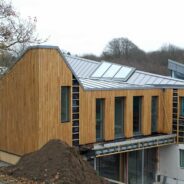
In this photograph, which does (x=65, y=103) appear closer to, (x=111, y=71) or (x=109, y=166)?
(x=109, y=166)

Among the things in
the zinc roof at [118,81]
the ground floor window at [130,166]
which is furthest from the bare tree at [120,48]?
the ground floor window at [130,166]

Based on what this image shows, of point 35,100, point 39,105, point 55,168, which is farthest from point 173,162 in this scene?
point 55,168

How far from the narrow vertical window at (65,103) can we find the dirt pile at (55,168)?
2990 millimetres

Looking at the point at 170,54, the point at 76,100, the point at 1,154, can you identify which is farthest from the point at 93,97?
the point at 170,54

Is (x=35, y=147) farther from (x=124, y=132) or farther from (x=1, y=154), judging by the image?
(x=124, y=132)

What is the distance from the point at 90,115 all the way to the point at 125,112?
9.43ft

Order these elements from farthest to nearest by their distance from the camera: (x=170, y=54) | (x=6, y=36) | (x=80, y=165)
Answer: (x=170, y=54)
(x=6, y=36)
(x=80, y=165)

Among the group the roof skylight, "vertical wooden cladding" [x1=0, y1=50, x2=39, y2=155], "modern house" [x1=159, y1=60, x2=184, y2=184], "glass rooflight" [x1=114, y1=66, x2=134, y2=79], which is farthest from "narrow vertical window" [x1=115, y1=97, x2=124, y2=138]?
"vertical wooden cladding" [x1=0, y1=50, x2=39, y2=155]

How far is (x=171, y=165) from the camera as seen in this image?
82.0 ft

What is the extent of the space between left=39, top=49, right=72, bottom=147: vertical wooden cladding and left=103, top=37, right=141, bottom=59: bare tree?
66.8 m

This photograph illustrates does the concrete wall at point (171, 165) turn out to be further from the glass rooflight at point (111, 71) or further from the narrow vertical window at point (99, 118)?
the glass rooflight at point (111, 71)

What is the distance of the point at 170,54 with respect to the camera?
268 ft

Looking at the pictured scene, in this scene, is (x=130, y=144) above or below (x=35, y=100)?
below

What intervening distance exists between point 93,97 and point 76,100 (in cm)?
123
